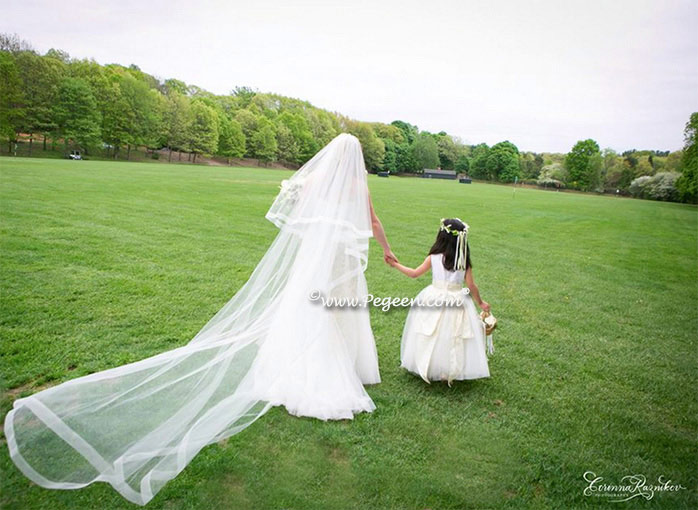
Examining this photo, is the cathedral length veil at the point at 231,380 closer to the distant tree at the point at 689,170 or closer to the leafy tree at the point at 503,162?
the distant tree at the point at 689,170

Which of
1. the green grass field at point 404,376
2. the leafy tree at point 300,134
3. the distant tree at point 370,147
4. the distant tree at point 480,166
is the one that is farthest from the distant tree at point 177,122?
the distant tree at point 480,166

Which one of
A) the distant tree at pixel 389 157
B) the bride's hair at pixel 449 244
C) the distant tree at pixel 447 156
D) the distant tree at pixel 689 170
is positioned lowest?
the bride's hair at pixel 449 244

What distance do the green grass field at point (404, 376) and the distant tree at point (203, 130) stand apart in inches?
2354

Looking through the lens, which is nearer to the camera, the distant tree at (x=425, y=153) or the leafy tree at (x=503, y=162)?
the leafy tree at (x=503, y=162)

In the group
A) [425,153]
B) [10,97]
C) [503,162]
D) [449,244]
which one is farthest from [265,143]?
[449,244]

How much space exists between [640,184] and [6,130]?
232 ft

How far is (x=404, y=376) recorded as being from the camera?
4.93m

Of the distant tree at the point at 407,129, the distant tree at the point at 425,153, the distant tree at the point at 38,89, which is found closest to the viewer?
the distant tree at the point at 38,89

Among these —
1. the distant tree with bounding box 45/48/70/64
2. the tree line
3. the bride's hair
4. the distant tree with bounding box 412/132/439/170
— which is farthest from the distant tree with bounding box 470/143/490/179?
the bride's hair

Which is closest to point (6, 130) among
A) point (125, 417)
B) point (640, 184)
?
point (125, 417)

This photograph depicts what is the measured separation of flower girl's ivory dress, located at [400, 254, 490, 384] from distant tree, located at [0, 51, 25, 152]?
46.4 meters

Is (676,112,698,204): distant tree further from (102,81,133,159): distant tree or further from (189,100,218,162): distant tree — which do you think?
(102,81,133,159): distant tree

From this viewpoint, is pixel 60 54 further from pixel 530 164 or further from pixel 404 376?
pixel 530 164

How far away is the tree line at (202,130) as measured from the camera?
45.9 m
